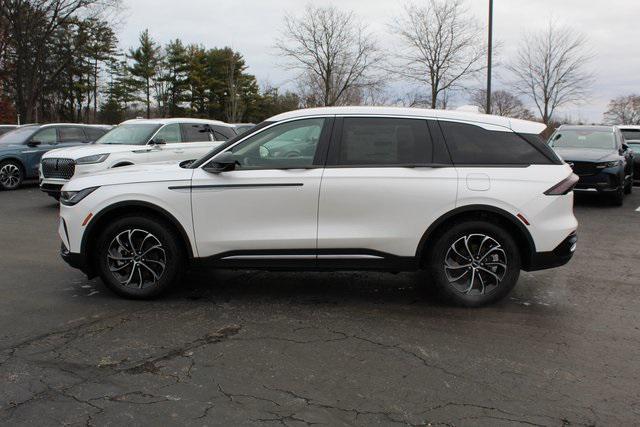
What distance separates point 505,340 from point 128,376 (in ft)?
8.84

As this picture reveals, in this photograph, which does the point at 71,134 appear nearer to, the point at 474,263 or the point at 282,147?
the point at 282,147

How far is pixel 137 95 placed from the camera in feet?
210

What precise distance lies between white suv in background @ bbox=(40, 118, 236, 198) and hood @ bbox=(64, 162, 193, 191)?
5.44 meters

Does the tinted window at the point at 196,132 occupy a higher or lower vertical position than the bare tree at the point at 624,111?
lower

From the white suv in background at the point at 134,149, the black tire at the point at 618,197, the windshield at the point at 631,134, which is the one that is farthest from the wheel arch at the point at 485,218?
the windshield at the point at 631,134

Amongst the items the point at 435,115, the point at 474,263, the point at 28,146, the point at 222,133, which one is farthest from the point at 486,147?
the point at 28,146

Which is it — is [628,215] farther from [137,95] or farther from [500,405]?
[137,95]

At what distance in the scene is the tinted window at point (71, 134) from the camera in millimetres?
15039

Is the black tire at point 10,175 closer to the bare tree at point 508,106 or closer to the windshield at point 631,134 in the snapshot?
the windshield at point 631,134

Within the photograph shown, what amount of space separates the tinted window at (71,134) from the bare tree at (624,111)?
55537mm

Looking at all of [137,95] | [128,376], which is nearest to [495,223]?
[128,376]

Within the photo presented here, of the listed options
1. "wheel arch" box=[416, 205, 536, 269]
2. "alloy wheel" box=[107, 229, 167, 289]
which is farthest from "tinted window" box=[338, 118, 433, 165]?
"alloy wheel" box=[107, 229, 167, 289]

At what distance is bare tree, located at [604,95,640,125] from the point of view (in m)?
57.6

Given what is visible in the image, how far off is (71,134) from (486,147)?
43.5ft
